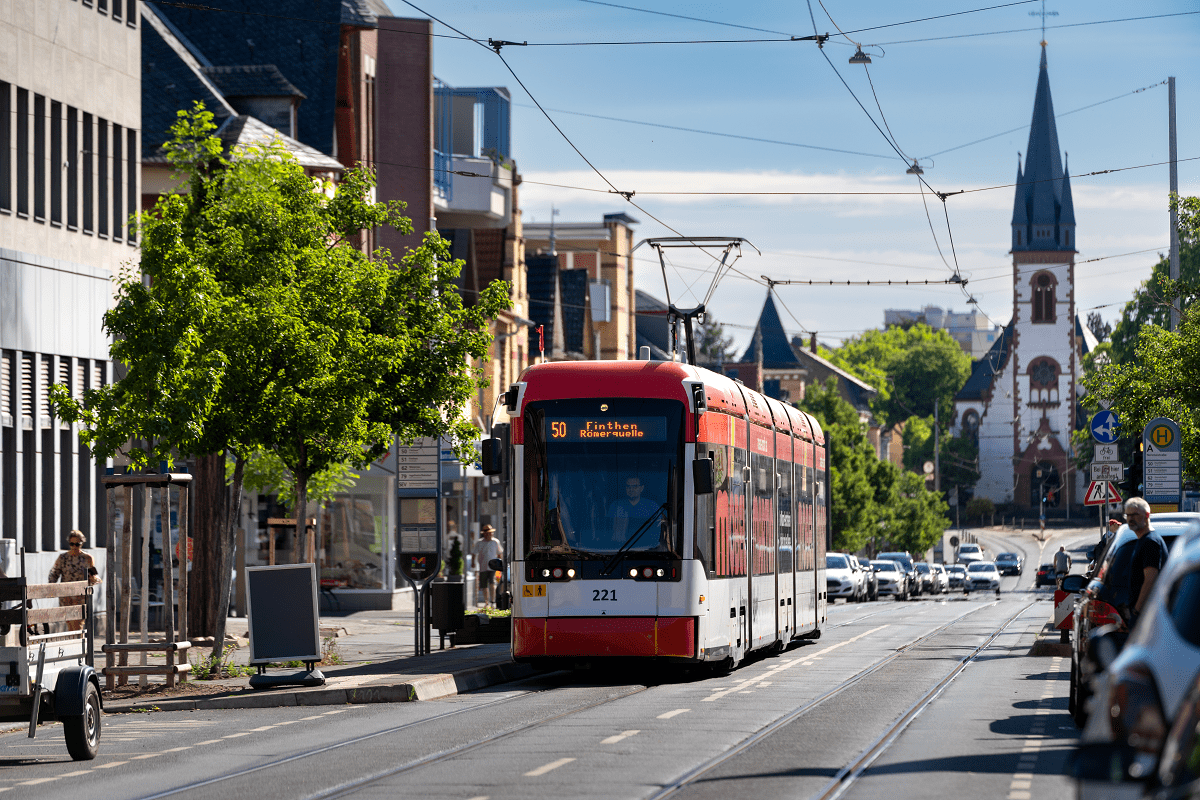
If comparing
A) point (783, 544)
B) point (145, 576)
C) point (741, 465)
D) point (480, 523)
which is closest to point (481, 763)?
point (145, 576)

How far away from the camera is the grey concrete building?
99.9 feet

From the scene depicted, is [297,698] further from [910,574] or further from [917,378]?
[917,378]

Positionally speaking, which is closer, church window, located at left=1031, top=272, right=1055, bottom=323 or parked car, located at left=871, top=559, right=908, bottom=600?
parked car, located at left=871, top=559, right=908, bottom=600

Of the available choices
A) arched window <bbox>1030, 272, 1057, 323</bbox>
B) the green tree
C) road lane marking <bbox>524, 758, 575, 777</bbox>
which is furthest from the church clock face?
road lane marking <bbox>524, 758, 575, 777</bbox>

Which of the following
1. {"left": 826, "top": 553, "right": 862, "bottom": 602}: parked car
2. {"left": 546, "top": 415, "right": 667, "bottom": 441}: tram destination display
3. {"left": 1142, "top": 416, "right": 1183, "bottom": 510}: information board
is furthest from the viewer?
{"left": 826, "top": 553, "right": 862, "bottom": 602}: parked car

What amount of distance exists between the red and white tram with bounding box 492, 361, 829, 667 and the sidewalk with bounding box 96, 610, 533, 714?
48.8 inches

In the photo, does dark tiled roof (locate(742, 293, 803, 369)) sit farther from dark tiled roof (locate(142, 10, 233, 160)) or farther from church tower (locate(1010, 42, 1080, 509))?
dark tiled roof (locate(142, 10, 233, 160))

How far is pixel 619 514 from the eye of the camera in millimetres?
19828

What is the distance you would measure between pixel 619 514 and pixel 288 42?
29.8m

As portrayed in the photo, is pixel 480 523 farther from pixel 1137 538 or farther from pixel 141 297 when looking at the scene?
pixel 1137 538

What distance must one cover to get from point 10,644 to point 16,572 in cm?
1691

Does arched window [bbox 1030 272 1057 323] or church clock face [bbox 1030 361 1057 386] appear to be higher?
arched window [bbox 1030 272 1057 323]

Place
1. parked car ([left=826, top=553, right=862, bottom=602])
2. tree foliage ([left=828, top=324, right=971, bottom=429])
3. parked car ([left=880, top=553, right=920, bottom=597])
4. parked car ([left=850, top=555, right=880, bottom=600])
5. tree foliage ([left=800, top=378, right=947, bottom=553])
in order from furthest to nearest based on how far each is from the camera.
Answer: tree foliage ([left=828, top=324, right=971, bottom=429]), tree foliage ([left=800, top=378, right=947, bottom=553]), parked car ([left=880, top=553, right=920, bottom=597]), parked car ([left=850, top=555, right=880, bottom=600]), parked car ([left=826, top=553, right=862, bottom=602])

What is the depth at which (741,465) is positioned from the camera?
72.6ft
